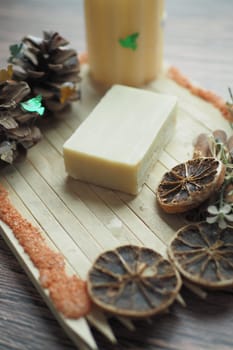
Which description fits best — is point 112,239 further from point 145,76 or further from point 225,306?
point 145,76

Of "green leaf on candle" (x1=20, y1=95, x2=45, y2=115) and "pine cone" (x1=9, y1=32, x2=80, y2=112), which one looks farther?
"pine cone" (x1=9, y1=32, x2=80, y2=112)

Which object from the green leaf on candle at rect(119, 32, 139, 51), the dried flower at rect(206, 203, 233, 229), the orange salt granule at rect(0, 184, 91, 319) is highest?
the green leaf on candle at rect(119, 32, 139, 51)

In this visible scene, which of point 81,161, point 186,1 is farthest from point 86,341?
point 186,1

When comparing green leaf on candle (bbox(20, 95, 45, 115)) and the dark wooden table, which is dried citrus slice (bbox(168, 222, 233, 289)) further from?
green leaf on candle (bbox(20, 95, 45, 115))

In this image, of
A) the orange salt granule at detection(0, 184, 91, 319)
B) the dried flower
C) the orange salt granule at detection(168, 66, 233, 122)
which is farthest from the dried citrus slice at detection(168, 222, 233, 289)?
the orange salt granule at detection(168, 66, 233, 122)

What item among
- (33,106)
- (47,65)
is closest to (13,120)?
(33,106)

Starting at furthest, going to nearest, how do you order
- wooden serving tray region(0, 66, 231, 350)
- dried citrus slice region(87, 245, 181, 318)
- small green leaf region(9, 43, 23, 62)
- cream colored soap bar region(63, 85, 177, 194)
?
small green leaf region(9, 43, 23, 62)
cream colored soap bar region(63, 85, 177, 194)
wooden serving tray region(0, 66, 231, 350)
dried citrus slice region(87, 245, 181, 318)

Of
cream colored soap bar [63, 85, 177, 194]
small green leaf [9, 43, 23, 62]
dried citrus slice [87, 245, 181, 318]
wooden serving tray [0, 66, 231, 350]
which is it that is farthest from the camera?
small green leaf [9, 43, 23, 62]

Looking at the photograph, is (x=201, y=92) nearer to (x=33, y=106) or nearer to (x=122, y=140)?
(x=122, y=140)
